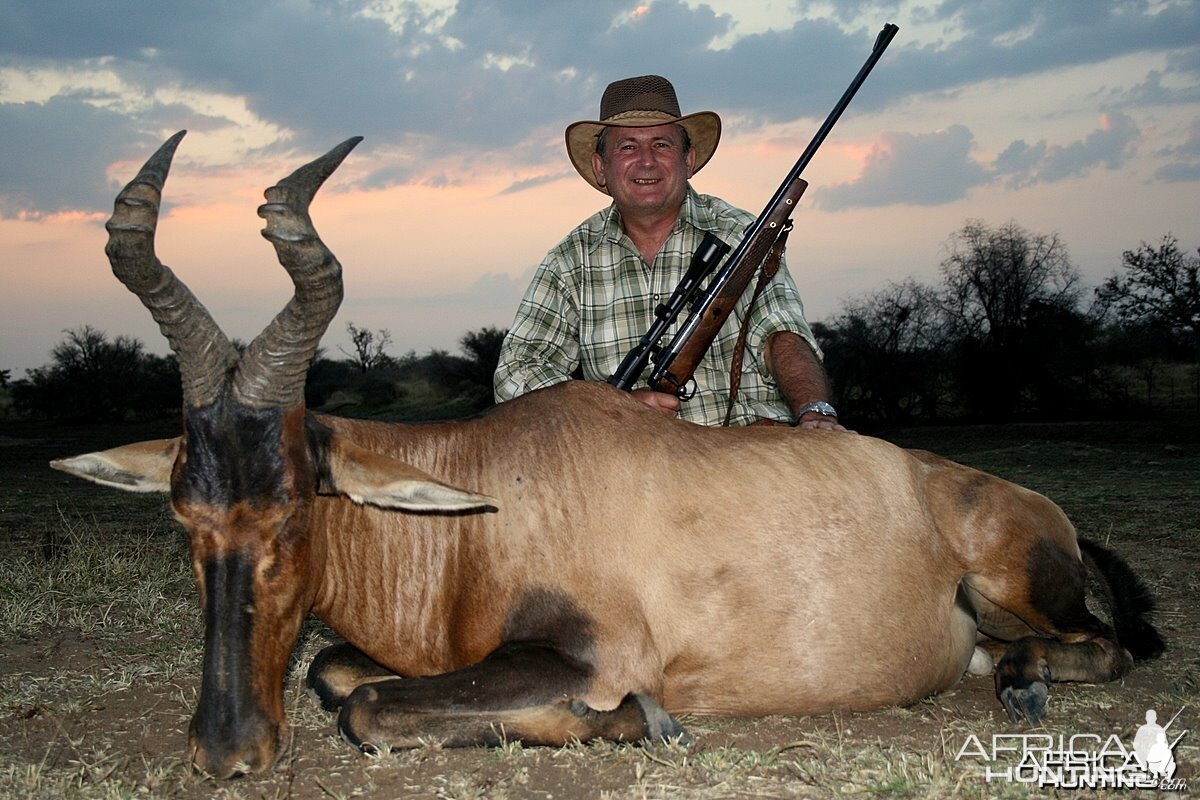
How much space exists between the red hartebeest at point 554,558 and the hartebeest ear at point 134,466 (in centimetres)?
1

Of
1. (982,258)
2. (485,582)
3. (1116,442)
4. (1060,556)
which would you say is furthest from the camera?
(982,258)

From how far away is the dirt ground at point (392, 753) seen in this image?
3496 millimetres

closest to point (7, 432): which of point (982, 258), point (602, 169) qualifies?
point (982, 258)

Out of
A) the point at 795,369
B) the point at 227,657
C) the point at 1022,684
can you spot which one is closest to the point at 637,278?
the point at 795,369

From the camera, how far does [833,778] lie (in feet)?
11.6

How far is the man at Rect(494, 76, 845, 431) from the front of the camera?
6797 millimetres

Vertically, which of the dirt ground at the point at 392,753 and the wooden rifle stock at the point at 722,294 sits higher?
the wooden rifle stock at the point at 722,294

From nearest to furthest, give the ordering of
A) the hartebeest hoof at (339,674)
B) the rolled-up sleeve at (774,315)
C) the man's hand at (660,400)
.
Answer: the hartebeest hoof at (339,674) < the man's hand at (660,400) < the rolled-up sleeve at (774,315)

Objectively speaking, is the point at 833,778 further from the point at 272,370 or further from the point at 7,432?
the point at 7,432

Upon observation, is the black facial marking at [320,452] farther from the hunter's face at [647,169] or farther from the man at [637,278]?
the hunter's face at [647,169]

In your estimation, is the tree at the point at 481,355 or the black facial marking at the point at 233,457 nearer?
the black facial marking at the point at 233,457

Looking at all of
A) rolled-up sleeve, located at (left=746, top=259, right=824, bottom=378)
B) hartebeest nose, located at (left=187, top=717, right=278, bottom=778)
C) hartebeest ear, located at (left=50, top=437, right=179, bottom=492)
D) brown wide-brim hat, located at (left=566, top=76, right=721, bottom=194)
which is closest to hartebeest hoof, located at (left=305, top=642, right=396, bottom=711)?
hartebeest nose, located at (left=187, top=717, right=278, bottom=778)

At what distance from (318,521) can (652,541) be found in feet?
4.04

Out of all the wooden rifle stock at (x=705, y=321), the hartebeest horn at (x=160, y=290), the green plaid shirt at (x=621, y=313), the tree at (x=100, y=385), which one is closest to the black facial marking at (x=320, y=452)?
the hartebeest horn at (x=160, y=290)
